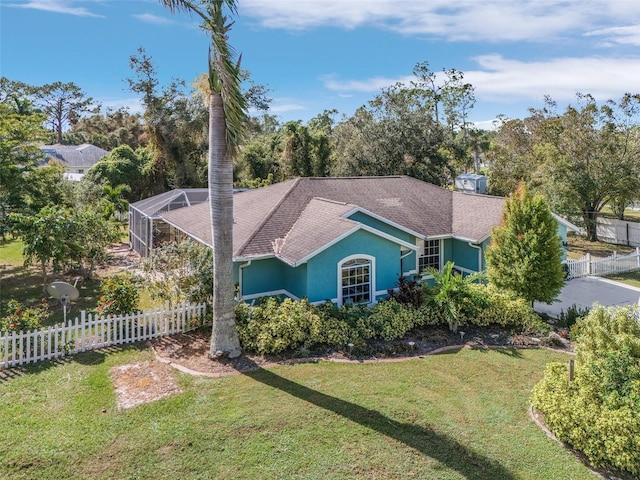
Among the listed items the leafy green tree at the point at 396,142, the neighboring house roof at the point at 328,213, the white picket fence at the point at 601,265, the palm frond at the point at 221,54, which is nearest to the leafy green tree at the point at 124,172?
the neighboring house roof at the point at 328,213

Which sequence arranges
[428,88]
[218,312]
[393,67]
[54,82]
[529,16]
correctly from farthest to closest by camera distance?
[54,82]
[428,88]
[393,67]
[529,16]
[218,312]

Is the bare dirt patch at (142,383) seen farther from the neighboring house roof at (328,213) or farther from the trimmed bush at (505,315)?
the trimmed bush at (505,315)

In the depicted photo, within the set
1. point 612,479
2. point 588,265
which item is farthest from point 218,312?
point 588,265

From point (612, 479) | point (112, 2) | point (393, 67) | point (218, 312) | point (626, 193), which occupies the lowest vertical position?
point (612, 479)

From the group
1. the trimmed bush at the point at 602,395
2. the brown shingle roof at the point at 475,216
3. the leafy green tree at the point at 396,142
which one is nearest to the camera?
the trimmed bush at the point at 602,395

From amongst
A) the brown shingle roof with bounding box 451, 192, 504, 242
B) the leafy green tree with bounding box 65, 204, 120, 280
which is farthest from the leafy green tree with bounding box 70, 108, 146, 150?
the brown shingle roof with bounding box 451, 192, 504, 242

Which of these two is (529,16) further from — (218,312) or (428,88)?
(428,88)

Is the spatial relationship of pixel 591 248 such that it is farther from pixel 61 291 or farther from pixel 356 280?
pixel 61 291
